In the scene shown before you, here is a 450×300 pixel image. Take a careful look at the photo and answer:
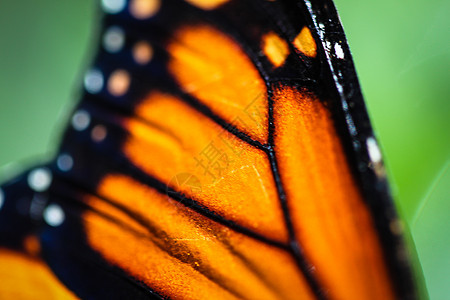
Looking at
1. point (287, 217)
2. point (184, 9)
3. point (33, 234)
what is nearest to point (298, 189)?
point (287, 217)

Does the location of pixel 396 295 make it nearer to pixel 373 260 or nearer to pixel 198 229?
pixel 373 260

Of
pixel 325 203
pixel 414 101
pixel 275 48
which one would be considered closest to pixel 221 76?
pixel 275 48

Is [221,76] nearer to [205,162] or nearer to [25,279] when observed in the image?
[205,162]

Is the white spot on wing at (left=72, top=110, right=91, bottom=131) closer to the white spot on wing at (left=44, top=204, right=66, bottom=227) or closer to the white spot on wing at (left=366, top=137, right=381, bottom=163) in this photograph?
the white spot on wing at (left=44, top=204, right=66, bottom=227)

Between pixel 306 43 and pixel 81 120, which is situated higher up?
pixel 306 43

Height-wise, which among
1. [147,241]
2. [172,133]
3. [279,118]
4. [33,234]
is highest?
[279,118]

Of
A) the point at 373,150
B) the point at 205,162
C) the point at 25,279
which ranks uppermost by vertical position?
the point at 373,150
